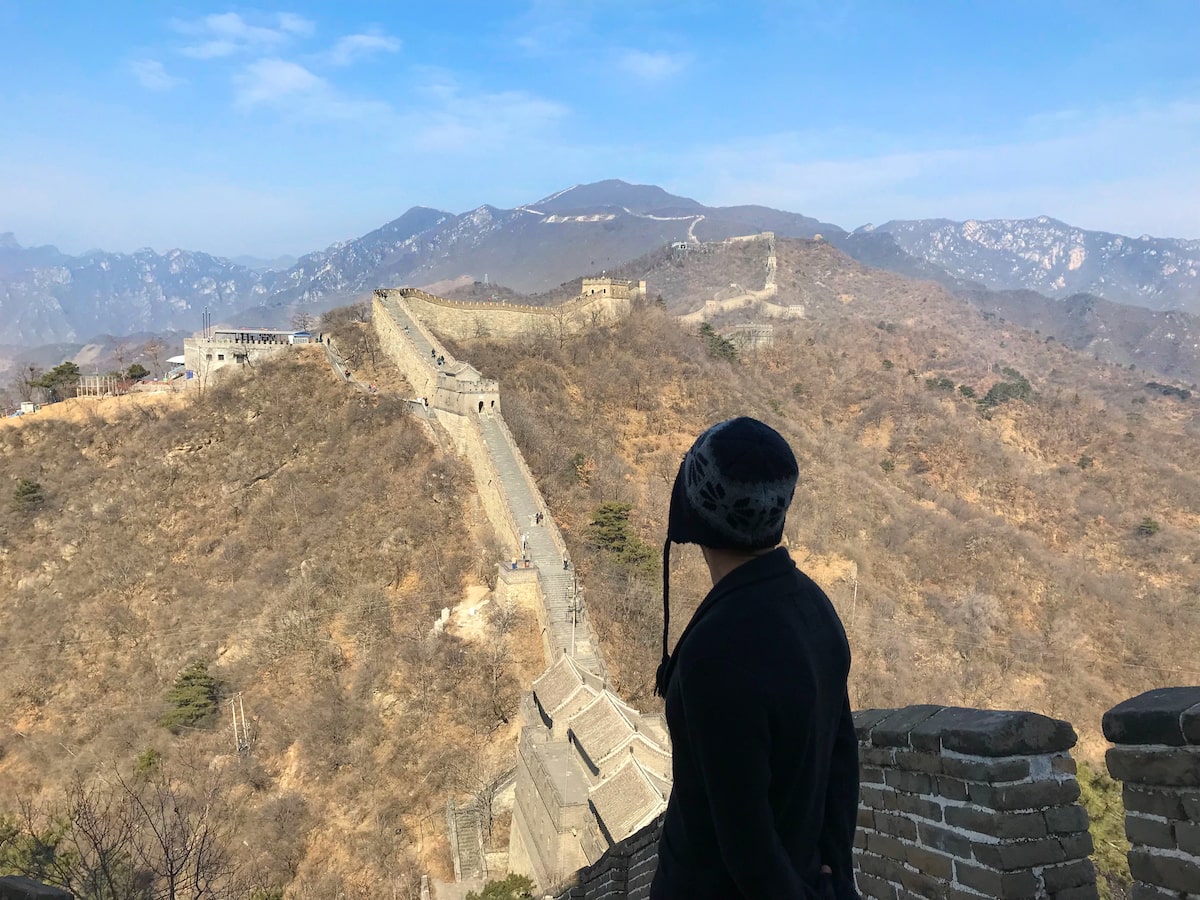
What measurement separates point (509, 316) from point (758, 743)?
39.5 meters

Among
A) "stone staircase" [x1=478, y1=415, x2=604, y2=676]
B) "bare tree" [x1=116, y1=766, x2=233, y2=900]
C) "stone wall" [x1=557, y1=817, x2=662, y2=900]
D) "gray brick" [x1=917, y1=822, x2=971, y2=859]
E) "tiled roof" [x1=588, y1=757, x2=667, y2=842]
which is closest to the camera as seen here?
"gray brick" [x1=917, y1=822, x2=971, y2=859]

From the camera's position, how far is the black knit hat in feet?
6.23

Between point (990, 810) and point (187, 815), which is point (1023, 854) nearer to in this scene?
point (990, 810)

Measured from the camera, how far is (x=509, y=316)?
40.0 meters

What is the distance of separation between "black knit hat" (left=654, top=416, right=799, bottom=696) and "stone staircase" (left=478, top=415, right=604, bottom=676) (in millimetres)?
15008

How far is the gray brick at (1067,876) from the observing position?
278 centimetres

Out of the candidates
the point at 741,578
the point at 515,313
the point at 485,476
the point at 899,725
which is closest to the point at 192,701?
the point at 485,476

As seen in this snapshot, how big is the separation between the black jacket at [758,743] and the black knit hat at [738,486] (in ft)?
0.29

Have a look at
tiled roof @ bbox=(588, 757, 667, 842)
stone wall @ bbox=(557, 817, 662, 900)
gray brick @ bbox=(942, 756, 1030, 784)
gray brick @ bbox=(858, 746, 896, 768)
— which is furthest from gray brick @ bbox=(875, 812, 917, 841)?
tiled roof @ bbox=(588, 757, 667, 842)

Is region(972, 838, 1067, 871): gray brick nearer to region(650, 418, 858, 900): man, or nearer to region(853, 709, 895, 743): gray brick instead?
region(853, 709, 895, 743): gray brick

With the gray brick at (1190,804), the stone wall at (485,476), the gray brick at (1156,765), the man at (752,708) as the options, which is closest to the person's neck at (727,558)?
the man at (752,708)

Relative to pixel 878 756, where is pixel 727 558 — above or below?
above

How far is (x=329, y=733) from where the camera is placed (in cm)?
1853

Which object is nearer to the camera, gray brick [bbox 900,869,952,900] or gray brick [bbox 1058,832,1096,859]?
gray brick [bbox 1058,832,1096,859]
